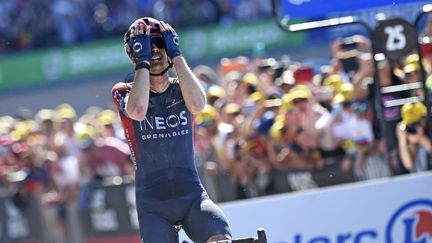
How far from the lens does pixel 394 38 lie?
9.45 m

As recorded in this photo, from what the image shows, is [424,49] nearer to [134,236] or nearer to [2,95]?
[134,236]

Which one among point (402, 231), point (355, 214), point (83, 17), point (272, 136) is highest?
point (83, 17)

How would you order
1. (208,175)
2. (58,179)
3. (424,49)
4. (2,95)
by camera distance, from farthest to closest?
(2,95) < (58,179) < (208,175) < (424,49)

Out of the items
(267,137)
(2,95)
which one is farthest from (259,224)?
(2,95)

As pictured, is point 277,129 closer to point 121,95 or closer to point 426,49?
point 426,49

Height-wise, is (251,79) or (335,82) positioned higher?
(251,79)

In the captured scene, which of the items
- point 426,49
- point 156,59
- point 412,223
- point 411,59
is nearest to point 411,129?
point 411,59

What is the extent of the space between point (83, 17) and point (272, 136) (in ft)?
50.0

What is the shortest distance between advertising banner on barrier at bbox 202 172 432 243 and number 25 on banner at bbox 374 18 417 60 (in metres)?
1.15

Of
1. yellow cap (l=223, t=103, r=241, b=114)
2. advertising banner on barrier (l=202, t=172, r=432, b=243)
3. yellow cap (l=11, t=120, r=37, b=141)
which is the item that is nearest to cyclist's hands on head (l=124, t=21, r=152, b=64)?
advertising banner on barrier (l=202, t=172, r=432, b=243)

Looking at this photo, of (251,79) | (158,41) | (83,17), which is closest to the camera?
(158,41)

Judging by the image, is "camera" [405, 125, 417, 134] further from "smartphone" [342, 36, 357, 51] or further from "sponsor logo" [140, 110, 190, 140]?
"sponsor logo" [140, 110, 190, 140]

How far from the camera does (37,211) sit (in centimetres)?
1370

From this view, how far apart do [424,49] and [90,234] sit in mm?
4815
